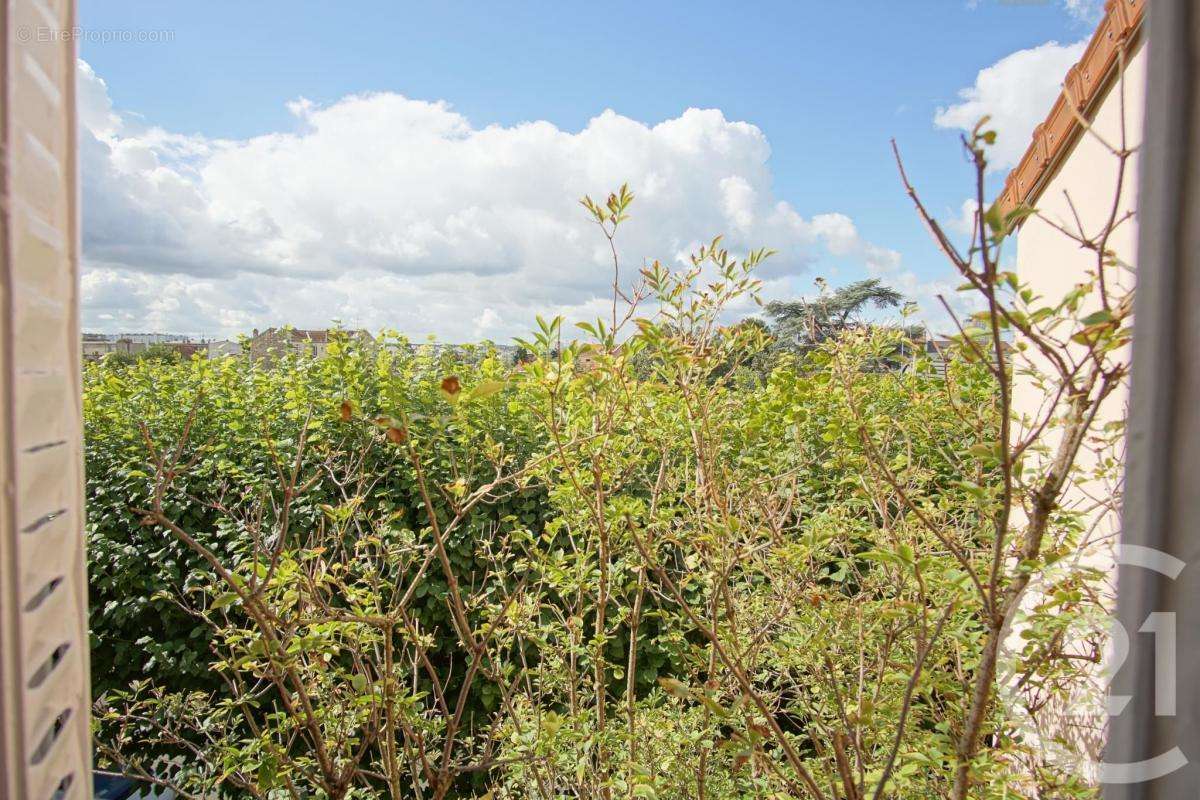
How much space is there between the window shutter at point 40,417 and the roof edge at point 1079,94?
156 cm

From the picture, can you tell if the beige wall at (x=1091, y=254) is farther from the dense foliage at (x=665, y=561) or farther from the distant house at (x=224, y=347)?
the distant house at (x=224, y=347)

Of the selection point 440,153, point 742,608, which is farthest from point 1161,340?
point 440,153

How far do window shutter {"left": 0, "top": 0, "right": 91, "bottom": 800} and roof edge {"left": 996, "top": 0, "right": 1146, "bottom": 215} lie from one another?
156cm

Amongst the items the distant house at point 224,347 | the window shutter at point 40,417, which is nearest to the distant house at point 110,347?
the distant house at point 224,347

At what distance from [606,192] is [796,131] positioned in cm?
239

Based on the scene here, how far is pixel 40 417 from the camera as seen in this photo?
593 millimetres

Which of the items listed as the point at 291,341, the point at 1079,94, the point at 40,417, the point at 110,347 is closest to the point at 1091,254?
the point at 1079,94

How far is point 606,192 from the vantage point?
187 centimetres

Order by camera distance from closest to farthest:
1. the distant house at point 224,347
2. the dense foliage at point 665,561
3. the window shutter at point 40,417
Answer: the window shutter at point 40,417 < the dense foliage at point 665,561 < the distant house at point 224,347

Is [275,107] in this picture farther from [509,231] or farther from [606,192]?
[509,231]

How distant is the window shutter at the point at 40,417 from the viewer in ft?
1.82

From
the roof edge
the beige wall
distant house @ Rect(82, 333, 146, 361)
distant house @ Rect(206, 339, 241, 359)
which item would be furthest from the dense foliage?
distant house @ Rect(82, 333, 146, 361)

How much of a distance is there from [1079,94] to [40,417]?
2.60 m

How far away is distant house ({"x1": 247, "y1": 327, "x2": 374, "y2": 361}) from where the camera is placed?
3767mm
